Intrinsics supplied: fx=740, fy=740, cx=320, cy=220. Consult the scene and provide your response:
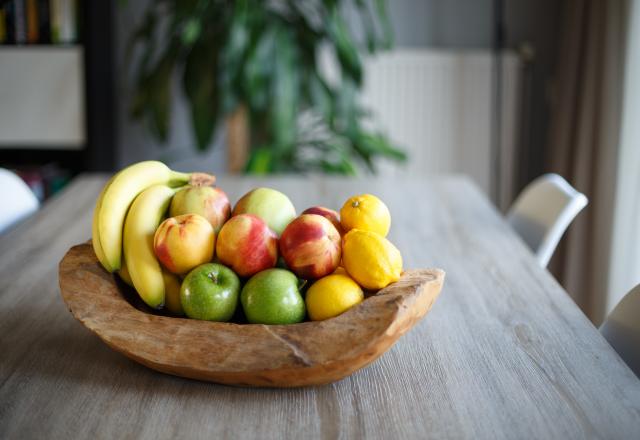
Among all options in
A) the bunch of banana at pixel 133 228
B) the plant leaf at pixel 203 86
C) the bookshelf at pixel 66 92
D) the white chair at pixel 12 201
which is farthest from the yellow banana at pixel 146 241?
the bookshelf at pixel 66 92

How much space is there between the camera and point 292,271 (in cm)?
96

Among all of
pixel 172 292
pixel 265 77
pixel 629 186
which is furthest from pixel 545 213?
pixel 265 77

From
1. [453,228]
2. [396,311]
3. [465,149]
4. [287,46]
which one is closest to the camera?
[396,311]

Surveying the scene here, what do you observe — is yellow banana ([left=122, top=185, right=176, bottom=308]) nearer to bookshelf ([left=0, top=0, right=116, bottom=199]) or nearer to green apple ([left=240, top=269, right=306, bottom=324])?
green apple ([left=240, top=269, right=306, bottom=324])

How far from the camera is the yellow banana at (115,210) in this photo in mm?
1003

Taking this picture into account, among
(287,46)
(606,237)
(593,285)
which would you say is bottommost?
(593,285)

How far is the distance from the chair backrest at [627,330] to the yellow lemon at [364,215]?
0.40 metres

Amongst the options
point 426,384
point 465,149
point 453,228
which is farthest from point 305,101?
point 426,384

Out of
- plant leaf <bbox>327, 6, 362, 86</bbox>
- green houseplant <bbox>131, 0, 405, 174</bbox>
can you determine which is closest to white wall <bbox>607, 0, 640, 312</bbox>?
green houseplant <bbox>131, 0, 405, 174</bbox>

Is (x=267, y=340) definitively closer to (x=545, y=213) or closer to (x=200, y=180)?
(x=200, y=180)

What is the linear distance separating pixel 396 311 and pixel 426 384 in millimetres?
113

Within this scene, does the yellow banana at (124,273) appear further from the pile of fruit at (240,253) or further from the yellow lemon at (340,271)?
the yellow lemon at (340,271)

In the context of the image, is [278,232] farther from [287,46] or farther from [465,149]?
[465,149]

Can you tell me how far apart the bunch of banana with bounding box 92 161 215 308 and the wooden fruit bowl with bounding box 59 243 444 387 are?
5 centimetres
